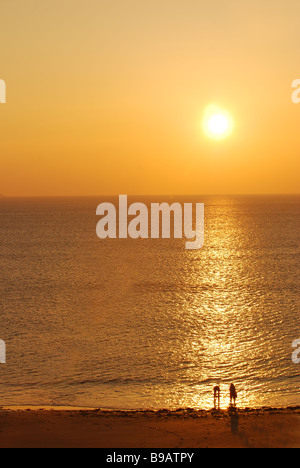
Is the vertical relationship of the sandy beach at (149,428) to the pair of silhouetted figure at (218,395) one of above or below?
below

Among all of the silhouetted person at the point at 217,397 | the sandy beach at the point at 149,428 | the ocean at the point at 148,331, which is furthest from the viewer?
the ocean at the point at 148,331

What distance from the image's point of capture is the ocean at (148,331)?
27562 millimetres

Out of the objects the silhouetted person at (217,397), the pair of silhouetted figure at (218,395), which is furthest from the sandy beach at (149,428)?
the silhouetted person at (217,397)

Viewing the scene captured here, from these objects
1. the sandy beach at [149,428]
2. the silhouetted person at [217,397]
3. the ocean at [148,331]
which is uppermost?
the ocean at [148,331]

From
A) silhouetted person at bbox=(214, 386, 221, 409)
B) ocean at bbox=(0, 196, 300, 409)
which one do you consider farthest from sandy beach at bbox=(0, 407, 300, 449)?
ocean at bbox=(0, 196, 300, 409)

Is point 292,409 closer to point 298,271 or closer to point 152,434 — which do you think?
point 152,434

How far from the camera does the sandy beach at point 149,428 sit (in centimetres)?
1936

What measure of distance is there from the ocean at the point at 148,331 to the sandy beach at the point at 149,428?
2.43 meters

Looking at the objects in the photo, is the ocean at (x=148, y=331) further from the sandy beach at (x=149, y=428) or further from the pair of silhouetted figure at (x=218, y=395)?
the sandy beach at (x=149, y=428)

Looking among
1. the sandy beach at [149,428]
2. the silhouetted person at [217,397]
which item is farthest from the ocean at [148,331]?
the sandy beach at [149,428]

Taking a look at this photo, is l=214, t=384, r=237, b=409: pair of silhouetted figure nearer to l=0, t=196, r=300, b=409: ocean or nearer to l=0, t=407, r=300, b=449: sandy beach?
l=0, t=196, r=300, b=409: ocean

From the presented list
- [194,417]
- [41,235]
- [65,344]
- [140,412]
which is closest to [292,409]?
[194,417]

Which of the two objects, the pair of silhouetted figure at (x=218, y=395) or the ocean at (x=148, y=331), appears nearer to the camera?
the pair of silhouetted figure at (x=218, y=395)

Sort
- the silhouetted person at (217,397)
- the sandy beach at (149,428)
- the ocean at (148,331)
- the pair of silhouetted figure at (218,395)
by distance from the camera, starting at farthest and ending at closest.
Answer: the ocean at (148,331)
the silhouetted person at (217,397)
the pair of silhouetted figure at (218,395)
the sandy beach at (149,428)
